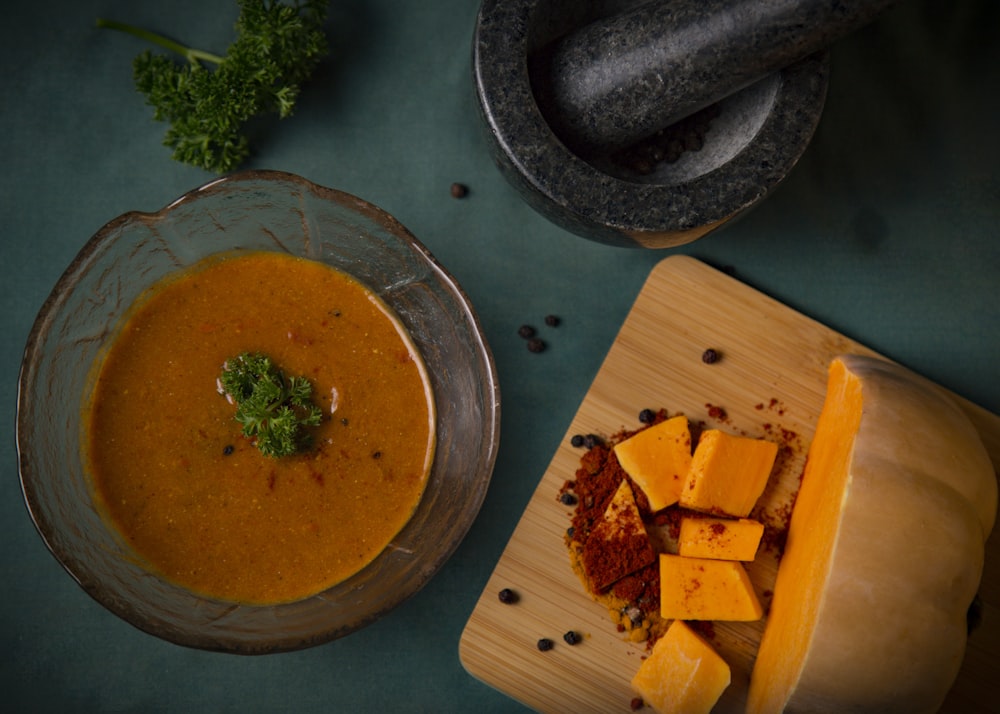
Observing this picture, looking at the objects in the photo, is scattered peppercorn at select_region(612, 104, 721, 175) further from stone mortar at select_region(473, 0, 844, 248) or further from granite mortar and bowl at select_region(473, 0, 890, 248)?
stone mortar at select_region(473, 0, 844, 248)

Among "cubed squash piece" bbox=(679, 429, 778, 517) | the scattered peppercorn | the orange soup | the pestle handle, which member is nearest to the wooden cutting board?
"cubed squash piece" bbox=(679, 429, 778, 517)

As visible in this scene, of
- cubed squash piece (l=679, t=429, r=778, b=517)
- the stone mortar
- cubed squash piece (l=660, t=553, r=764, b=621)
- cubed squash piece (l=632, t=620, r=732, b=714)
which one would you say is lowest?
cubed squash piece (l=632, t=620, r=732, b=714)

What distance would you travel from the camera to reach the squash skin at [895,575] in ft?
6.34

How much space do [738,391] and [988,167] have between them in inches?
40.7

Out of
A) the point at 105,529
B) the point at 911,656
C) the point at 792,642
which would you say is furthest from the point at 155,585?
the point at 911,656

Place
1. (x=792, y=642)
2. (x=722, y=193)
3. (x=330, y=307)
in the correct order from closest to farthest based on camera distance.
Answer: (x=722, y=193), (x=792, y=642), (x=330, y=307)

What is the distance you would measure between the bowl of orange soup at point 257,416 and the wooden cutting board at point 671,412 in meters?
0.32

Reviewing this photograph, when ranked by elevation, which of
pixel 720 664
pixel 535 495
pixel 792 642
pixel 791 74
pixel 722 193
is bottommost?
pixel 720 664

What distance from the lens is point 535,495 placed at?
7.54 feet

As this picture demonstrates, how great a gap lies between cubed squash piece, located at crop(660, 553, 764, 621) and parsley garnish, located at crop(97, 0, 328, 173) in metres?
1.66

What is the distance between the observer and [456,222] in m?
2.42

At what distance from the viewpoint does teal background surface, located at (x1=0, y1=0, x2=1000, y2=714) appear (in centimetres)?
234

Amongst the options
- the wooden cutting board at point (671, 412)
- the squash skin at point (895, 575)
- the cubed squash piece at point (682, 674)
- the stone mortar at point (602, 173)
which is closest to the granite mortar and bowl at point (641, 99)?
the stone mortar at point (602, 173)

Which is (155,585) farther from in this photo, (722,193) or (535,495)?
(722,193)
